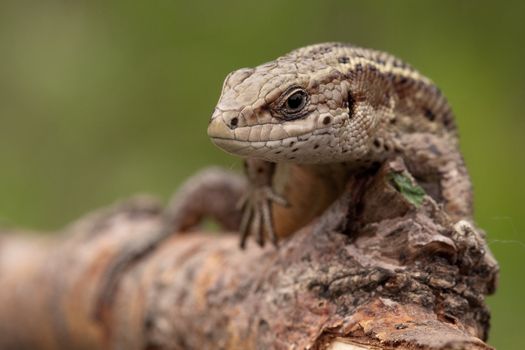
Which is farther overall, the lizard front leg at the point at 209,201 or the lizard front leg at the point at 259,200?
A: the lizard front leg at the point at 209,201

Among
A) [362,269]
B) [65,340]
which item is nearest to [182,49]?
[65,340]

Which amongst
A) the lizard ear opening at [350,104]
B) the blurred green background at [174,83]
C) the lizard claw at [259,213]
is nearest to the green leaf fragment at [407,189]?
the lizard ear opening at [350,104]

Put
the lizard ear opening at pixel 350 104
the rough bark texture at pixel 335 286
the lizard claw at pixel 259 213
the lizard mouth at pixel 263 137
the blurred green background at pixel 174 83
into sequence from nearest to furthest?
the rough bark texture at pixel 335 286 → the lizard mouth at pixel 263 137 → the lizard ear opening at pixel 350 104 → the lizard claw at pixel 259 213 → the blurred green background at pixel 174 83

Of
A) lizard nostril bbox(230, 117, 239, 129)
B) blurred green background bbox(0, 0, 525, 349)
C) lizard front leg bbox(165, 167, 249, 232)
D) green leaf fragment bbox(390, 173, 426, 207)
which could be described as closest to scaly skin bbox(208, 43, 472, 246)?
lizard nostril bbox(230, 117, 239, 129)

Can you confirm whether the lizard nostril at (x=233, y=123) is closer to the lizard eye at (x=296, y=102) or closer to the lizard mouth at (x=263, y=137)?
the lizard mouth at (x=263, y=137)

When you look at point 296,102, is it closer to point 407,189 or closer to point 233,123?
point 233,123

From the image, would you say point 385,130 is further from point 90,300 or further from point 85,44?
point 85,44

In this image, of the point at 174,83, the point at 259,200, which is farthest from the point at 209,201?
the point at 174,83

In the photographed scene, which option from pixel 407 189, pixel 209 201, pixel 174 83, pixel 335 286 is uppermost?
pixel 174 83
